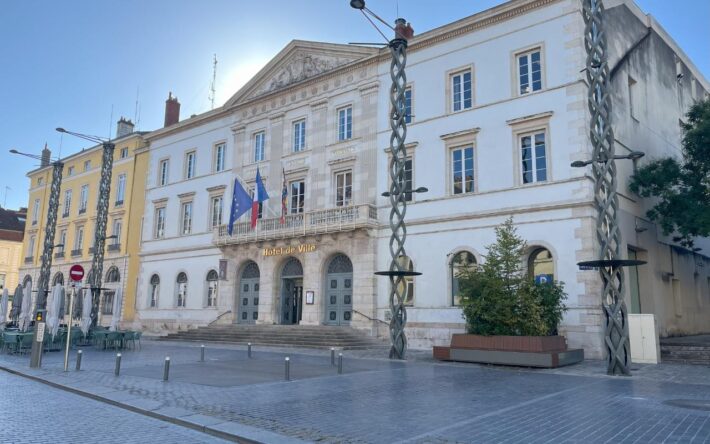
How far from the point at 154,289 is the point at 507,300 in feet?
81.9

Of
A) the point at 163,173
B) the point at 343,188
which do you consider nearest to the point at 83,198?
the point at 163,173

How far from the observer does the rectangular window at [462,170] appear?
2153 centimetres

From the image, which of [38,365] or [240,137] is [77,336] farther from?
[240,137]

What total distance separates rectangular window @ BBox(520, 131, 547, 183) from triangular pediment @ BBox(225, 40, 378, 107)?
880 centimetres

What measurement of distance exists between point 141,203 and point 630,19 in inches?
1158

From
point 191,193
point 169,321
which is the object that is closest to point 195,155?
point 191,193

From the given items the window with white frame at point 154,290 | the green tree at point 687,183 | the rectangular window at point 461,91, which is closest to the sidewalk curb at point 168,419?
the rectangular window at point 461,91

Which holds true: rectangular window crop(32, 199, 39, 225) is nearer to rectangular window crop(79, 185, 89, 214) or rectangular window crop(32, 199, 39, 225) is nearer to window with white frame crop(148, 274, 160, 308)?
rectangular window crop(79, 185, 89, 214)

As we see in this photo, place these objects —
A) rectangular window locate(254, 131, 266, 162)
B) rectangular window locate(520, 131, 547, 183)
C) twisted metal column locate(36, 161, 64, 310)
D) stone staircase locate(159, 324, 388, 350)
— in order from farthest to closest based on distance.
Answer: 1. rectangular window locate(254, 131, 266, 162)
2. twisted metal column locate(36, 161, 64, 310)
3. stone staircase locate(159, 324, 388, 350)
4. rectangular window locate(520, 131, 547, 183)

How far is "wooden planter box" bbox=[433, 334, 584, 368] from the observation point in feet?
46.1

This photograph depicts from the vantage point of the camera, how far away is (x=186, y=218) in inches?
1284

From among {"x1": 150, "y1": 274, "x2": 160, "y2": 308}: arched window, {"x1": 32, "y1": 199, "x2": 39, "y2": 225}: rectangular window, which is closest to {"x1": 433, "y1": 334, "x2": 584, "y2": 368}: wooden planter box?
{"x1": 150, "y1": 274, "x2": 160, "y2": 308}: arched window

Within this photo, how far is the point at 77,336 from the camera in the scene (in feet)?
70.4

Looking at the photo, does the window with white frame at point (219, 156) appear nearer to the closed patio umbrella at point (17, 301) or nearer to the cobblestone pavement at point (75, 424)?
the closed patio umbrella at point (17, 301)
